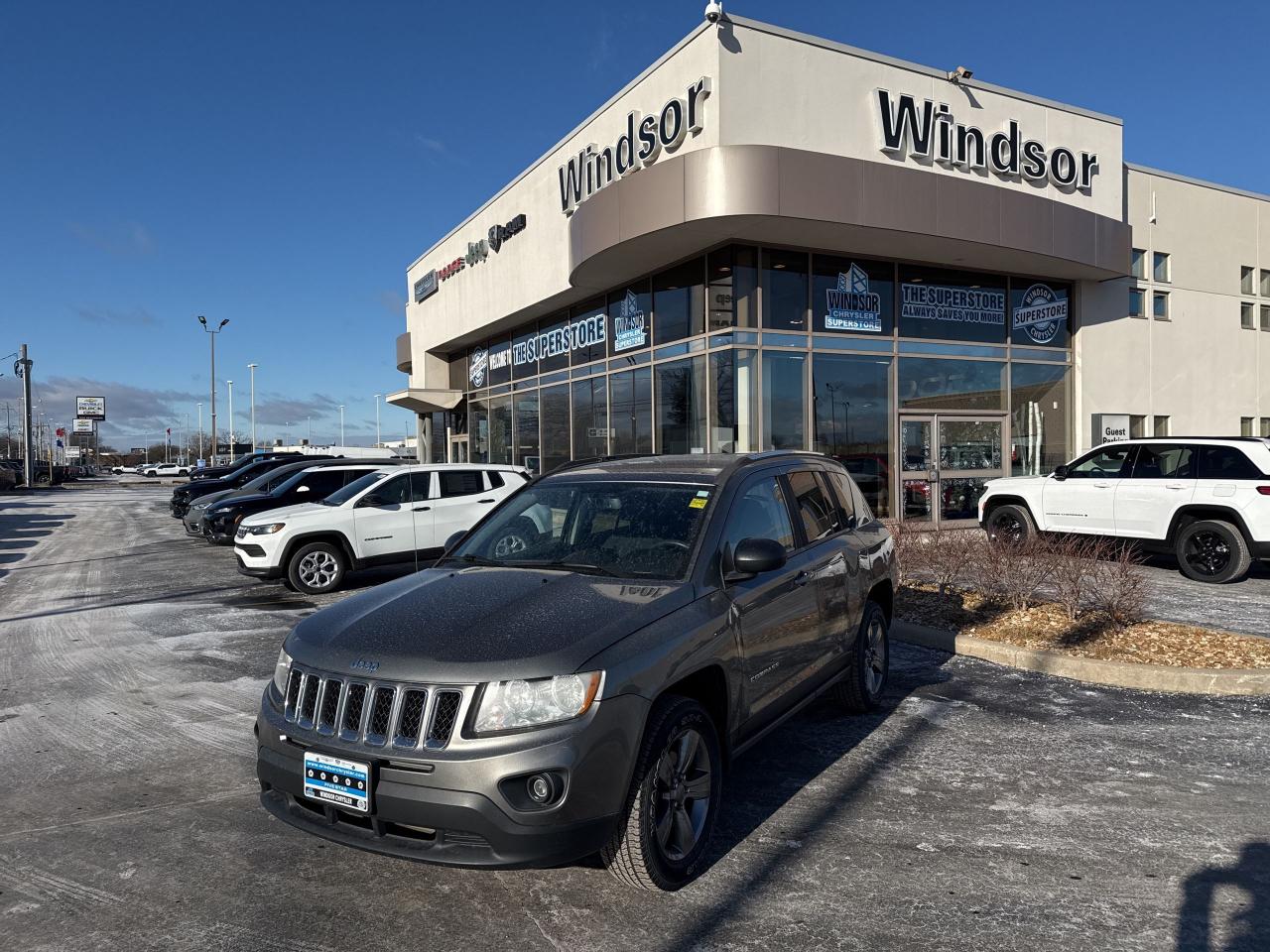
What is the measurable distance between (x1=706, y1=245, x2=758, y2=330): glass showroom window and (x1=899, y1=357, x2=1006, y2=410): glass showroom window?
350 centimetres

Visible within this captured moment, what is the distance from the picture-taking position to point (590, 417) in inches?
744

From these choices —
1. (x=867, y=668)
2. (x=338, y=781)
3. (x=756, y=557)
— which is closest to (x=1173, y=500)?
(x=867, y=668)

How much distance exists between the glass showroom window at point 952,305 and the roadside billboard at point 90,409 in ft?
410

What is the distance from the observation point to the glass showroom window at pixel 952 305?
1627cm

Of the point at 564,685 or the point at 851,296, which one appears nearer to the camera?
the point at 564,685

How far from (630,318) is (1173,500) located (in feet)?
32.6

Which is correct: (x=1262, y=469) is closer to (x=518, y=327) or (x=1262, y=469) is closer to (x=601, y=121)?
(x=601, y=121)

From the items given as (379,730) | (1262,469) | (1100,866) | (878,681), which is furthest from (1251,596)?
(379,730)

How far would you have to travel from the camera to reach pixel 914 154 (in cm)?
1445

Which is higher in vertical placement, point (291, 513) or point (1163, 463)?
Answer: point (1163, 463)

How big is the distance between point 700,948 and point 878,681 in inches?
129

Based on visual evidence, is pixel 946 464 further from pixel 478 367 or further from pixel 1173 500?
pixel 478 367

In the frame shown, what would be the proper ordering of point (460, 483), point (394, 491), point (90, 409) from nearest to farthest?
1. point (394, 491)
2. point (460, 483)
3. point (90, 409)

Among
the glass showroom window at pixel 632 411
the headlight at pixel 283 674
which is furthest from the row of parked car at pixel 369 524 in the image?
the headlight at pixel 283 674
